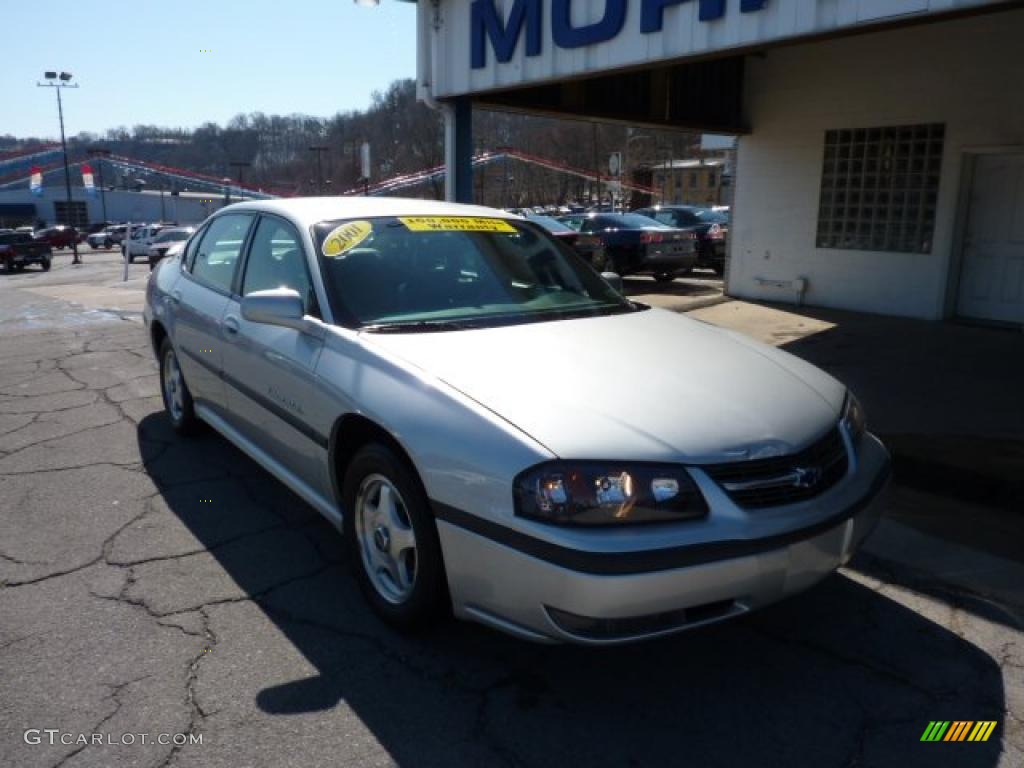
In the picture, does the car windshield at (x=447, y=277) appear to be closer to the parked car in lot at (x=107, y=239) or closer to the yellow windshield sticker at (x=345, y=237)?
the yellow windshield sticker at (x=345, y=237)

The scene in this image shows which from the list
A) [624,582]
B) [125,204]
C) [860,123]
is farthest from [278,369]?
[125,204]

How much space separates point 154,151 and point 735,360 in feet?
383

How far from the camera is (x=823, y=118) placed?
10344 millimetres

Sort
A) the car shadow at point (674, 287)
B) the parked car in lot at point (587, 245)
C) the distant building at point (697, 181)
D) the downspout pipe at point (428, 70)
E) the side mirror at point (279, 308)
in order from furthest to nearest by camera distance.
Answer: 1. the distant building at point (697, 181)
2. the parked car in lot at point (587, 245)
3. the car shadow at point (674, 287)
4. the downspout pipe at point (428, 70)
5. the side mirror at point (279, 308)

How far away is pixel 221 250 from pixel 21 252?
30635 millimetres

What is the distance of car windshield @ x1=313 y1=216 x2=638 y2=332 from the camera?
3.36 m

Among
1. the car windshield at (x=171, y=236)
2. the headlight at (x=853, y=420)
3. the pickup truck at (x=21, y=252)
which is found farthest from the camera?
the car windshield at (x=171, y=236)

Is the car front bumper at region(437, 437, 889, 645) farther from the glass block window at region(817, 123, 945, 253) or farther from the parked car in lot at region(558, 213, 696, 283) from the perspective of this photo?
the parked car in lot at region(558, 213, 696, 283)

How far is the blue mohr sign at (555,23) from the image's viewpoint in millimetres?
6082

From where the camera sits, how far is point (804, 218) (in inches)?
424

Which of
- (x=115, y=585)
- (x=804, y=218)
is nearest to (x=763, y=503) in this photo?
(x=115, y=585)

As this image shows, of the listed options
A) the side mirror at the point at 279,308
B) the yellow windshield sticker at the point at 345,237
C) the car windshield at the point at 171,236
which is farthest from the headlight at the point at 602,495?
the car windshield at the point at 171,236

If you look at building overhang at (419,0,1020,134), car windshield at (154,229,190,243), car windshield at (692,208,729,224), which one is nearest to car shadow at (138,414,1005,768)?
building overhang at (419,0,1020,134)

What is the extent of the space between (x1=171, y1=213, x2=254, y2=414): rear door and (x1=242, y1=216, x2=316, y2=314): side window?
0.67 feet
